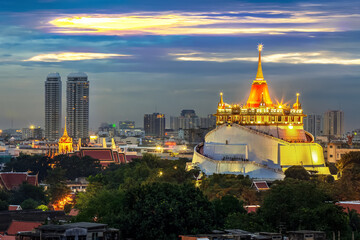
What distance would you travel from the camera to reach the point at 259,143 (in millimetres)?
93062

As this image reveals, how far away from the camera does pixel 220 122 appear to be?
3839 inches

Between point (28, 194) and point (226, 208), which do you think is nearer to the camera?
point (226, 208)

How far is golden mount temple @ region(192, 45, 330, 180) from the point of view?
9106 cm

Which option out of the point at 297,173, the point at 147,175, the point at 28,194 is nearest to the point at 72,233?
the point at 297,173

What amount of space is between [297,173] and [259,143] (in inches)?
288

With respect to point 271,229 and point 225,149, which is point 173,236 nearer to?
point 271,229

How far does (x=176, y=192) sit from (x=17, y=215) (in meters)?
19.9

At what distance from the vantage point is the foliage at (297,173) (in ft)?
281

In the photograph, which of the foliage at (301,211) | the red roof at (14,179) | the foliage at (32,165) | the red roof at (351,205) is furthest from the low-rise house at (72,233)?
the foliage at (32,165)

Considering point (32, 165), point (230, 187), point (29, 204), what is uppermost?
point (230, 187)

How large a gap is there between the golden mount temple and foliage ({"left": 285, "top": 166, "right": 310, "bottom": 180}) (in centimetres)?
111

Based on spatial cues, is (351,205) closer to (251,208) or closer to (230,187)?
(251,208)

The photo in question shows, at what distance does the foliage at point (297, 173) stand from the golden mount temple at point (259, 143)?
1112mm

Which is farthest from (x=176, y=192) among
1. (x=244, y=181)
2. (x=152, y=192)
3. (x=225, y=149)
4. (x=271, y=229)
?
(x=225, y=149)
